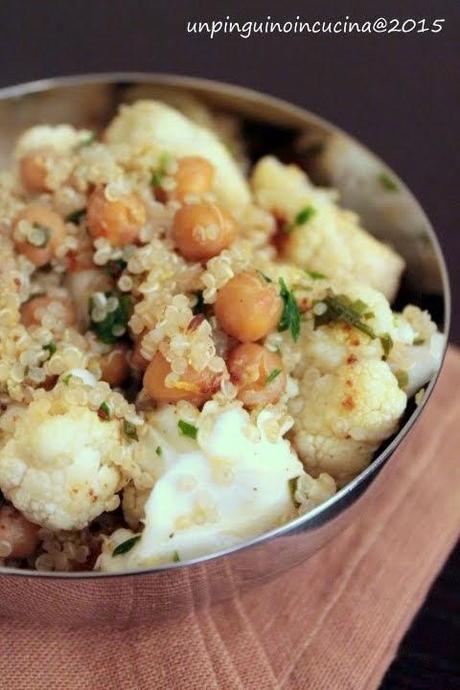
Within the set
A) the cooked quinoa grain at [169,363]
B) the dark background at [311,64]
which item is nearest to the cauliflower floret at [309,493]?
the cooked quinoa grain at [169,363]

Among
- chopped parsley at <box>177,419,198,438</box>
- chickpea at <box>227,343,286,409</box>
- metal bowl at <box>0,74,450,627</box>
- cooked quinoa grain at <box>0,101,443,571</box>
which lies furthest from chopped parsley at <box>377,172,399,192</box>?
chopped parsley at <box>177,419,198,438</box>

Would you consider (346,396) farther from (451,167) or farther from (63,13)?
(63,13)

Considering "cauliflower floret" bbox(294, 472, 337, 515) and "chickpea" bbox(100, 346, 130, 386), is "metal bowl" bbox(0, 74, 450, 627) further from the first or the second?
"chickpea" bbox(100, 346, 130, 386)

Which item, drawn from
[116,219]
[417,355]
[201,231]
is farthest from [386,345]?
[116,219]

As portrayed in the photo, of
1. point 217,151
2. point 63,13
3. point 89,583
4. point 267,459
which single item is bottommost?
point 89,583

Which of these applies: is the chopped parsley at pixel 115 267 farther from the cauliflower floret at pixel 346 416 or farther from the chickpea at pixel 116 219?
the cauliflower floret at pixel 346 416

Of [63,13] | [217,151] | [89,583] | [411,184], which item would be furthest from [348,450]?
[63,13]
